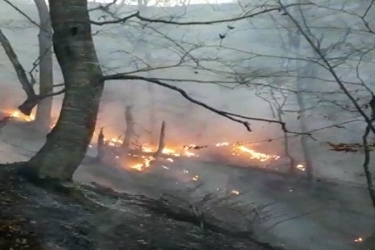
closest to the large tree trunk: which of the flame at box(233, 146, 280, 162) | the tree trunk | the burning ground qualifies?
the burning ground

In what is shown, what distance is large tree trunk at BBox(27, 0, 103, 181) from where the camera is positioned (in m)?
3.84

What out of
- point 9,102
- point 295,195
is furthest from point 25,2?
point 295,195

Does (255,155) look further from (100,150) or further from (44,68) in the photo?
(44,68)

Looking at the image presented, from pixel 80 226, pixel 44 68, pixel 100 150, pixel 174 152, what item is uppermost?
pixel 44 68

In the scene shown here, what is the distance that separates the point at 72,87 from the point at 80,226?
1.19 meters

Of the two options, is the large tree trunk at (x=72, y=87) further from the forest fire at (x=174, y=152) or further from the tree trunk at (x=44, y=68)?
the forest fire at (x=174, y=152)

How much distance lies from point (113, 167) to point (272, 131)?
27.7 ft

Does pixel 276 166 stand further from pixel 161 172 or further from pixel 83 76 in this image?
pixel 83 76

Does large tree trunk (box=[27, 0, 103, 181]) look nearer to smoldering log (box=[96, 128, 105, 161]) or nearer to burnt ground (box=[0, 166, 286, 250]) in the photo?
burnt ground (box=[0, 166, 286, 250])

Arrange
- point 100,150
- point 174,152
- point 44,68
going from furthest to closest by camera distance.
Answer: point 174,152 → point 44,68 → point 100,150

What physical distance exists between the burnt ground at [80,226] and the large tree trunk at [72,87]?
0.91ft

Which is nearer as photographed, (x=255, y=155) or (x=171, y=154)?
(x=171, y=154)

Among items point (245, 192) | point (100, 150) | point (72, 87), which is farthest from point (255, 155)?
point (72, 87)

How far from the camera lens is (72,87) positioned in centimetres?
386
